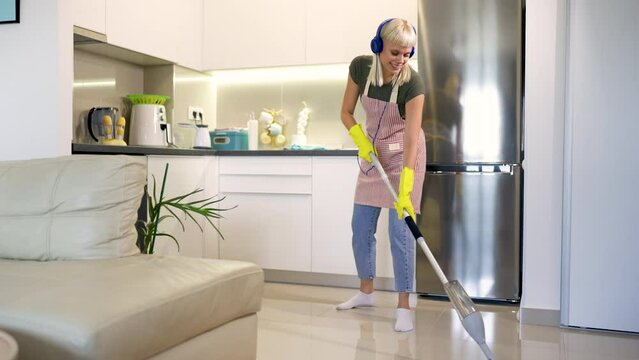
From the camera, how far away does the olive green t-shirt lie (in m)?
2.91

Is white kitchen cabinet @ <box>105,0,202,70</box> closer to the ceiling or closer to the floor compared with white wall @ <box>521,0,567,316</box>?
closer to the ceiling

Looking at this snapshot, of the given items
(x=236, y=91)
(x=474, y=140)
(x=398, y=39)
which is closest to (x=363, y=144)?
(x=398, y=39)

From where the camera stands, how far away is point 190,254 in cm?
379

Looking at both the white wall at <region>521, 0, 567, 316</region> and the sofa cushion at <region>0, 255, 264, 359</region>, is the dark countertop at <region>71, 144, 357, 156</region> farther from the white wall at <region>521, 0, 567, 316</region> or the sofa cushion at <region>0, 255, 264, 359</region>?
the white wall at <region>521, 0, 567, 316</region>

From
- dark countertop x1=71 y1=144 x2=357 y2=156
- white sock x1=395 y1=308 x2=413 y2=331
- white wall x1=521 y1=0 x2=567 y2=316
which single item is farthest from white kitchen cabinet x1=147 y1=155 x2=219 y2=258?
white wall x1=521 y1=0 x2=567 y2=316

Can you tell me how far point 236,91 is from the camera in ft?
15.1

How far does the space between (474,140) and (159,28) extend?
6.39 feet

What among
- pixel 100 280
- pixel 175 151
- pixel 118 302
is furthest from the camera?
pixel 175 151

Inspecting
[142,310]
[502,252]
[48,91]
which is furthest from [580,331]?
[48,91]

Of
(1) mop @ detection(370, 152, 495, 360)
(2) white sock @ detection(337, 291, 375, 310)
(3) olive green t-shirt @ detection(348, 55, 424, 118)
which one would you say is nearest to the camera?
(1) mop @ detection(370, 152, 495, 360)

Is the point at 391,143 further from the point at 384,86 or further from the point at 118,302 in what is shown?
the point at 118,302

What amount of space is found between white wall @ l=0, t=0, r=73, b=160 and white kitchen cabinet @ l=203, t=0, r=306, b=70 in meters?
1.45

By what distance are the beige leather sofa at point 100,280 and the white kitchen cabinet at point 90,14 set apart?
106cm

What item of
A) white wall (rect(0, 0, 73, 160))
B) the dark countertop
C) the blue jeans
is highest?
white wall (rect(0, 0, 73, 160))
